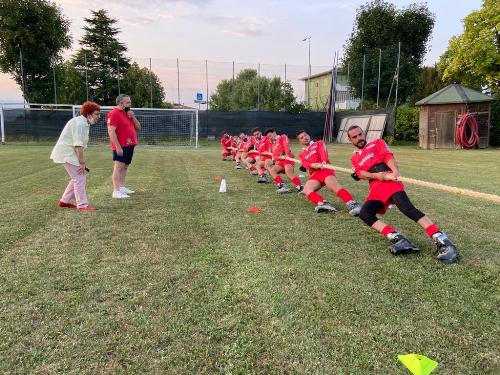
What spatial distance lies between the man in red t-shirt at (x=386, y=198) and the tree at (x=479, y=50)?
2641 centimetres

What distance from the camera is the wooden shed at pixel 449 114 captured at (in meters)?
23.0

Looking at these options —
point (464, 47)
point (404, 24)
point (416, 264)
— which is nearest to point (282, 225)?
point (416, 264)

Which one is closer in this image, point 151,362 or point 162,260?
point 151,362

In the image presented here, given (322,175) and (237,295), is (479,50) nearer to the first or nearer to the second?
(322,175)

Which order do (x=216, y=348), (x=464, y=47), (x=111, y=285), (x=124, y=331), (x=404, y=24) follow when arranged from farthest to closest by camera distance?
(x=404, y=24) → (x=464, y=47) → (x=111, y=285) → (x=124, y=331) → (x=216, y=348)

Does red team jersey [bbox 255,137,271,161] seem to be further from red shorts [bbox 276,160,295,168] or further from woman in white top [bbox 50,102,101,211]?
woman in white top [bbox 50,102,101,211]

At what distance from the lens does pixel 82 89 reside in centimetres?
2952

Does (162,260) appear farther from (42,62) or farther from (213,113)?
(42,62)

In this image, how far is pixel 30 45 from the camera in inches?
1174

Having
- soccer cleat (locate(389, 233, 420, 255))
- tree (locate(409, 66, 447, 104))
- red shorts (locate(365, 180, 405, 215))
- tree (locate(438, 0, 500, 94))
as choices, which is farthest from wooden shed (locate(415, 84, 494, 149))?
soccer cleat (locate(389, 233, 420, 255))

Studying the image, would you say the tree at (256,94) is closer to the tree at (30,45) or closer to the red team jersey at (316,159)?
the tree at (30,45)

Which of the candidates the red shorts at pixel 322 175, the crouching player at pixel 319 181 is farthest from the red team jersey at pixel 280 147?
the red shorts at pixel 322 175

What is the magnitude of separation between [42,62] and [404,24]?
31400mm

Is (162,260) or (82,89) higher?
(82,89)
